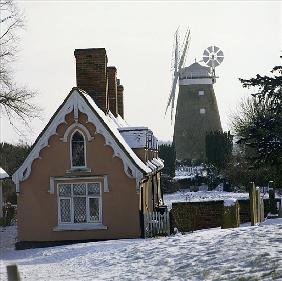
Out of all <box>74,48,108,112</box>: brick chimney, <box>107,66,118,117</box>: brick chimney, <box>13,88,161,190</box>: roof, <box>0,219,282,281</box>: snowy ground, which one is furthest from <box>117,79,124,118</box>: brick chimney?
<box>0,219,282,281</box>: snowy ground

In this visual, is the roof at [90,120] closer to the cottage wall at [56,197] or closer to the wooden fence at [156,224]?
the cottage wall at [56,197]

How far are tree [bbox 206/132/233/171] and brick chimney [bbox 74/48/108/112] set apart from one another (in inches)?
1138

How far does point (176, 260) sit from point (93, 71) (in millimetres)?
12581

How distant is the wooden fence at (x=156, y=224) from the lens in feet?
66.4

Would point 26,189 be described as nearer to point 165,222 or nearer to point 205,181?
point 165,222

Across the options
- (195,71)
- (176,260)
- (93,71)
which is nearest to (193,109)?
(195,71)

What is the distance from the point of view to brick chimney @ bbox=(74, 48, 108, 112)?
75.1 feet

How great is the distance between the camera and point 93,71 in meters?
23.1

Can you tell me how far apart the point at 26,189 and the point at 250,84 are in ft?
33.2

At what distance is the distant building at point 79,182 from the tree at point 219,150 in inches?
1233

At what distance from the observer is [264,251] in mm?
11469

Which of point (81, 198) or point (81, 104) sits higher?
point (81, 104)

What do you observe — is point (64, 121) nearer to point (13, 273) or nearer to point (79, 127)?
point (79, 127)

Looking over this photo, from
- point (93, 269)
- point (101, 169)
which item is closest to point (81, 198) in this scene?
point (101, 169)
